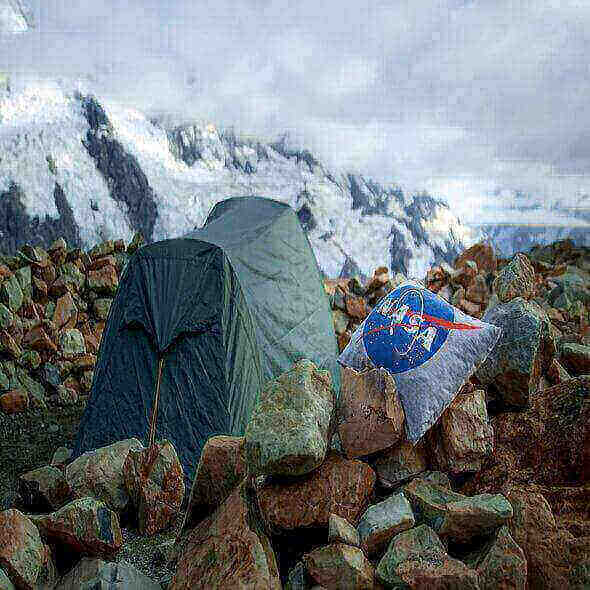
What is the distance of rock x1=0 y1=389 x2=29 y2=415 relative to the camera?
21.2ft

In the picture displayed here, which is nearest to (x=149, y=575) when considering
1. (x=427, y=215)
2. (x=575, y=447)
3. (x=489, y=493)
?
(x=489, y=493)

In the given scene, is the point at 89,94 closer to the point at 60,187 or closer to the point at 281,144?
the point at 60,187

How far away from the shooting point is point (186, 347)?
4.73 meters

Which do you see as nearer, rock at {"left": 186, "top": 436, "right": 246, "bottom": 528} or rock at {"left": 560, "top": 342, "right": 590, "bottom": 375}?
rock at {"left": 186, "top": 436, "right": 246, "bottom": 528}

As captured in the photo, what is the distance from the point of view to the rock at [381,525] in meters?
1.82

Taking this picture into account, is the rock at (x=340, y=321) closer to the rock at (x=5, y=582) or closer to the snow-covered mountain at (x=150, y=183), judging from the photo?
the rock at (x=5, y=582)

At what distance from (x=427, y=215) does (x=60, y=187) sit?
22230mm

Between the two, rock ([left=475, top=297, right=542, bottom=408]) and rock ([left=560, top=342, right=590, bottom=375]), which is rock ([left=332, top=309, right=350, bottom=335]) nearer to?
rock ([left=560, top=342, right=590, bottom=375])

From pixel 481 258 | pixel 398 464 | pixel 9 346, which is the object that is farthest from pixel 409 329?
pixel 481 258

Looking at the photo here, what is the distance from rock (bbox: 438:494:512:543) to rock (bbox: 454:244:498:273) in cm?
902

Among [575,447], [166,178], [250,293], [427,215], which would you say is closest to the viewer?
[575,447]

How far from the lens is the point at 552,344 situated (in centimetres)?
273

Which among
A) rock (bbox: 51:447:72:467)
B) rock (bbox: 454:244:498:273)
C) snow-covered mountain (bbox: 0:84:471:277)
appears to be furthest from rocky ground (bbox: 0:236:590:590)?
snow-covered mountain (bbox: 0:84:471:277)

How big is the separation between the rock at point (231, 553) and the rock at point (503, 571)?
0.68 meters
